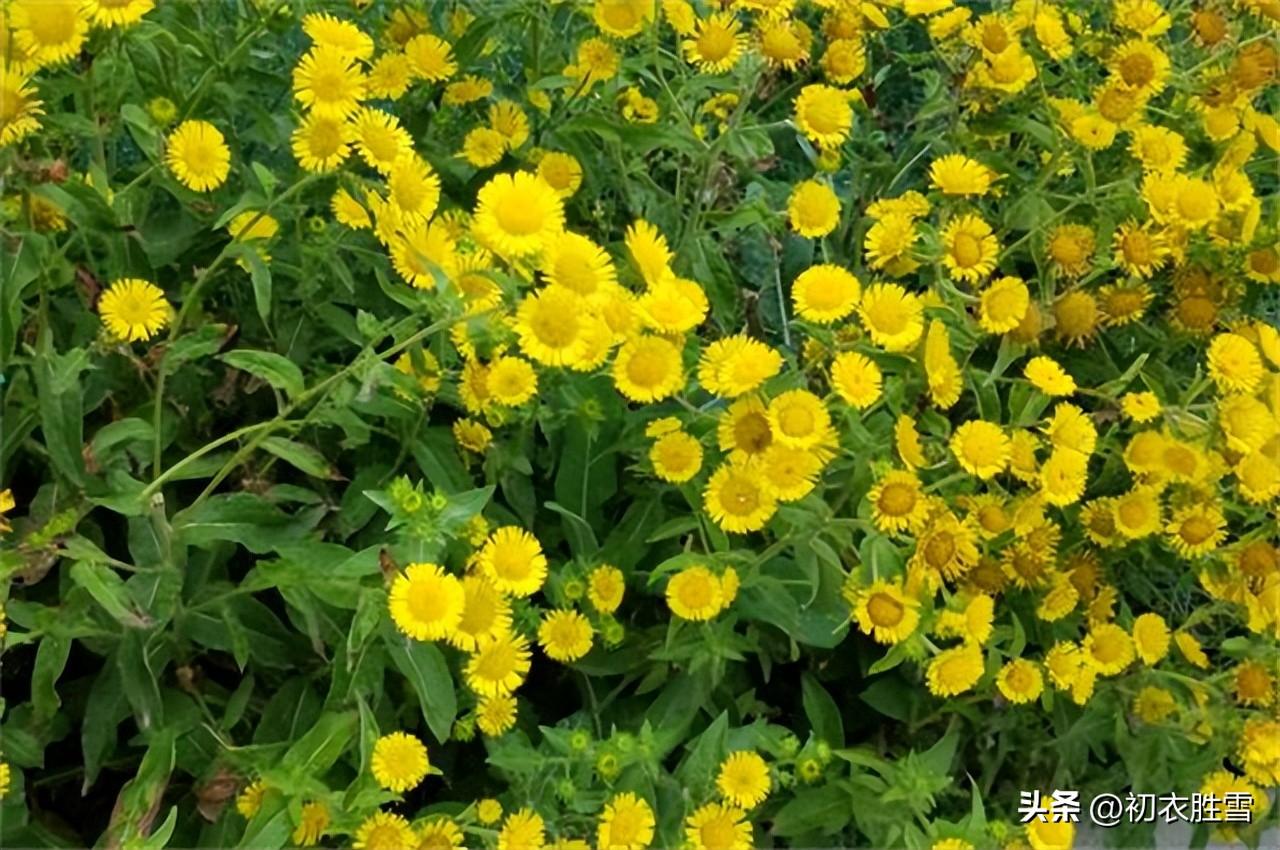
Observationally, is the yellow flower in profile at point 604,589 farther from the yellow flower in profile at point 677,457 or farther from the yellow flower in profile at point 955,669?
the yellow flower in profile at point 955,669

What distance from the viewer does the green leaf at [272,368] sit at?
87cm

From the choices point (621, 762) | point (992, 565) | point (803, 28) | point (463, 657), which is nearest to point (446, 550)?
point (463, 657)

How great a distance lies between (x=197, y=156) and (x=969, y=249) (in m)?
0.64

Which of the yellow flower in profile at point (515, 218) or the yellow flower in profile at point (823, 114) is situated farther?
the yellow flower in profile at point (823, 114)

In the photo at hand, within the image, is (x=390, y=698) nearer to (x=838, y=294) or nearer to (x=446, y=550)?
(x=446, y=550)

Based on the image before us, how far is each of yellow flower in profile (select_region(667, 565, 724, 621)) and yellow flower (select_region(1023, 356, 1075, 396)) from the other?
33 centimetres

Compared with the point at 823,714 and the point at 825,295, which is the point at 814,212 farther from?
the point at 823,714

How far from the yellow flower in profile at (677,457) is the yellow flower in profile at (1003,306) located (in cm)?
30

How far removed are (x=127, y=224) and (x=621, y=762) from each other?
0.53m

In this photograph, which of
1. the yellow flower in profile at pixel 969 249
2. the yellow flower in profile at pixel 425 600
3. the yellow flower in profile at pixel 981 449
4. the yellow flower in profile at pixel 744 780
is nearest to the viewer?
the yellow flower in profile at pixel 425 600

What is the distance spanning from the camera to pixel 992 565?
1108 millimetres

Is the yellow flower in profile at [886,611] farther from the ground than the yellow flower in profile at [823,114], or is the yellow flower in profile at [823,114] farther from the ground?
the yellow flower in profile at [823,114]

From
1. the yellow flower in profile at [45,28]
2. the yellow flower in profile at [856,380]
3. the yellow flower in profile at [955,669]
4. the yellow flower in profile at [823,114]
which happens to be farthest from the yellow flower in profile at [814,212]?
the yellow flower in profile at [45,28]

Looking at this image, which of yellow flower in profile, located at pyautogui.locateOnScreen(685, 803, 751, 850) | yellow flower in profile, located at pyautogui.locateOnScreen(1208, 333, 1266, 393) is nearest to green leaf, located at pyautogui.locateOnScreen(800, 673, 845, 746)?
yellow flower in profile, located at pyautogui.locateOnScreen(685, 803, 751, 850)
